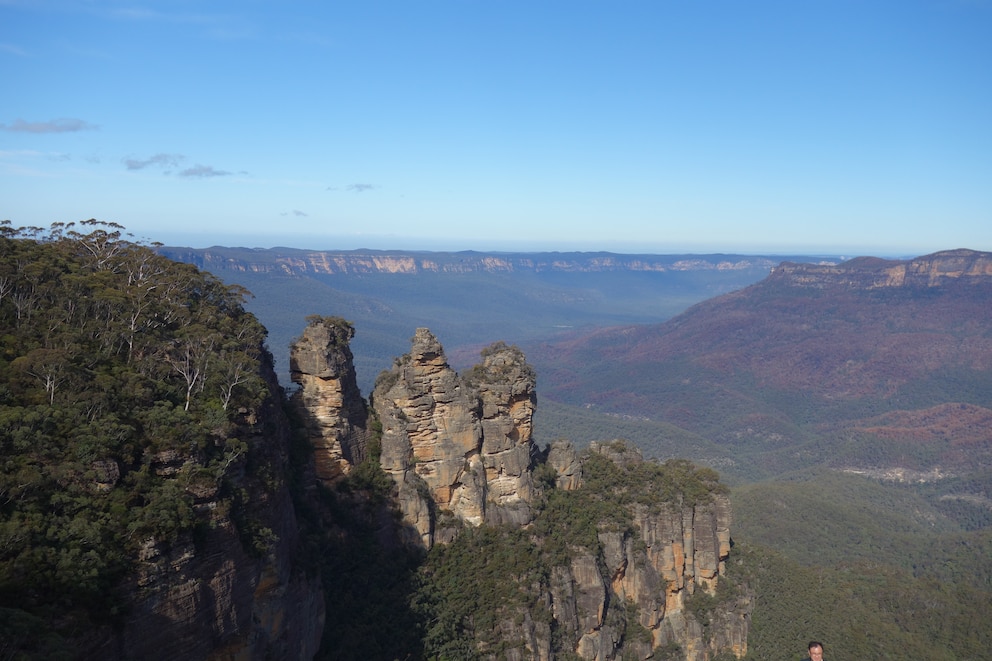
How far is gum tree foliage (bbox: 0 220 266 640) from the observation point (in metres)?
16.0

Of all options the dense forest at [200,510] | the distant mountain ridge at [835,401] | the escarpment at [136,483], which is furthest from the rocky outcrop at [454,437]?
the distant mountain ridge at [835,401]

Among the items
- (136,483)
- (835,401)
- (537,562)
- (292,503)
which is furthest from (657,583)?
(835,401)

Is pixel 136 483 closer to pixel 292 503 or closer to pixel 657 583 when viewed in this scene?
pixel 292 503

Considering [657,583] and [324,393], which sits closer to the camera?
[324,393]

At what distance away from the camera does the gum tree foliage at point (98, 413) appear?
16.0 meters

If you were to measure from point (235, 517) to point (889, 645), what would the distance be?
4441cm

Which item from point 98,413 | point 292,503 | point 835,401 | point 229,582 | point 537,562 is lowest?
point 835,401

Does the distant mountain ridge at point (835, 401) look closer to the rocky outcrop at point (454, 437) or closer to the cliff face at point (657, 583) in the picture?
the cliff face at point (657, 583)

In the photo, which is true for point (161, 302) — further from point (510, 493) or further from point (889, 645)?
point (889, 645)

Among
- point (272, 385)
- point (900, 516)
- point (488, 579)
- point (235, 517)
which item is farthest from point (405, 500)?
point (900, 516)

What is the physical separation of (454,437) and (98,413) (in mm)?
18500

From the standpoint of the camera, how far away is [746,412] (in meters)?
164

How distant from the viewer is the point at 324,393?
Answer: 107ft

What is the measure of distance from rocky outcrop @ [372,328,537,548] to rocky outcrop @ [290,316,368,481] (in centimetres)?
246
